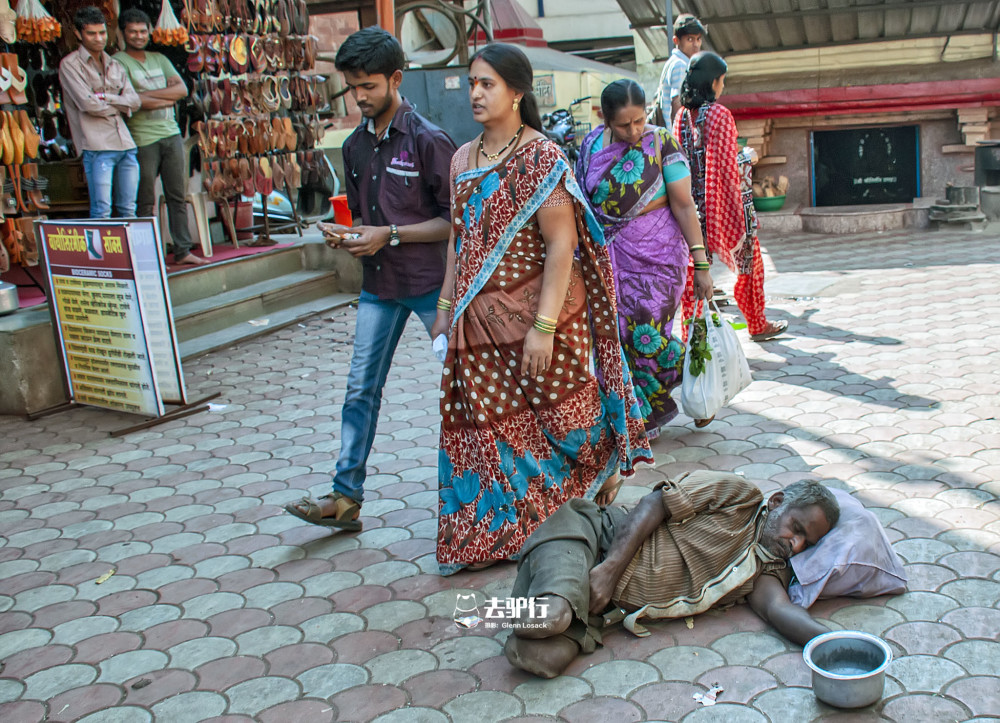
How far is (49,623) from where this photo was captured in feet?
11.4

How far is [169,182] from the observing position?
818 cm

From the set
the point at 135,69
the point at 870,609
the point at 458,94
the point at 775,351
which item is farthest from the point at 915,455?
the point at 458,94

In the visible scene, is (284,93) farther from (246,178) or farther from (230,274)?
(230,274)

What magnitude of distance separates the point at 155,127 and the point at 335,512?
16.6 ft

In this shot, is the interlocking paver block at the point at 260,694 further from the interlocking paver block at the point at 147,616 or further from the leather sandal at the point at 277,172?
the leather sandal at the point at 277,172

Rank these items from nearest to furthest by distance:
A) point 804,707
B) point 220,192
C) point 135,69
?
point 804,707, point 135,69, point 220,192

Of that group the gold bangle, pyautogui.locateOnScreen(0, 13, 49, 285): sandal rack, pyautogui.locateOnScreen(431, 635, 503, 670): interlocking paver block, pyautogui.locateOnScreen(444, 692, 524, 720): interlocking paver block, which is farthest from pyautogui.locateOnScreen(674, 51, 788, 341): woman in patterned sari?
pyautogui.locateOnScreen(0, 13, 49, 285): sandal rack

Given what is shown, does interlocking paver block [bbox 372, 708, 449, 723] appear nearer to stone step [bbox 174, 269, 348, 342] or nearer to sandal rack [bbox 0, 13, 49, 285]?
stone step [bbox 174, 269, 348, 342]

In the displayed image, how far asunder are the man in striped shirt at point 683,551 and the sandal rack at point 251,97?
21.1 feet

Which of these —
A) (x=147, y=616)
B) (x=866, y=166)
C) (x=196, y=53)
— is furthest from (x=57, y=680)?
(x=866, y=166)

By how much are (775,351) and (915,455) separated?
2067 mm

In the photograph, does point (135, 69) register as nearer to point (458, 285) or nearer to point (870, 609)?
point (458, 285)

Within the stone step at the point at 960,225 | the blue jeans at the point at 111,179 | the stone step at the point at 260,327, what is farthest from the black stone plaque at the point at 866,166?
the blue jeans at the point at 111,179

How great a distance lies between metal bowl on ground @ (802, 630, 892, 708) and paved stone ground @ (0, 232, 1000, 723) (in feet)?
0.24
